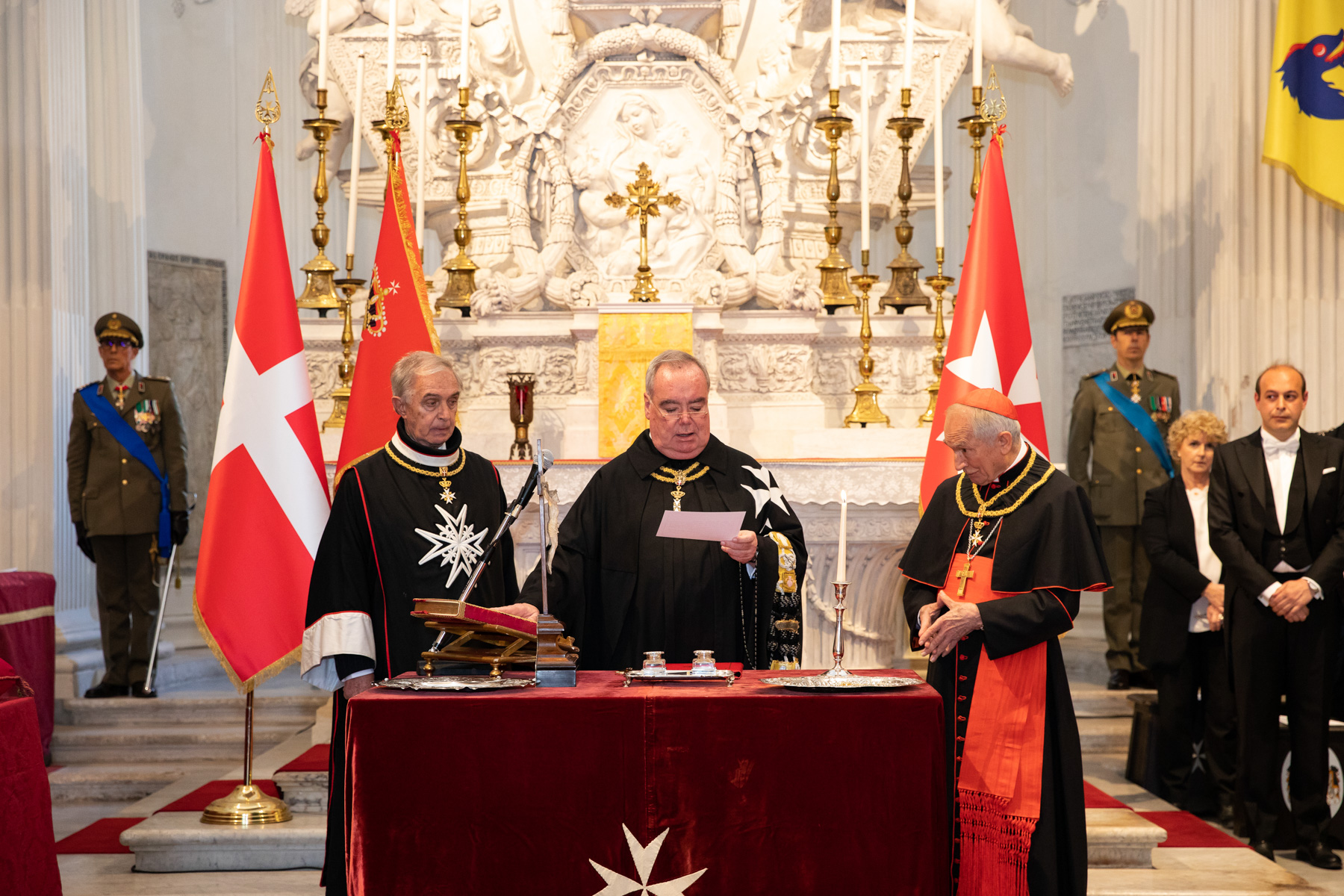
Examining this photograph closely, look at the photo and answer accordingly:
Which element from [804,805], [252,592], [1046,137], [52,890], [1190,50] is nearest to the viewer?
[804,805]

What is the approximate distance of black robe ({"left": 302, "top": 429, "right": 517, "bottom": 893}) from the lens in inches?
145

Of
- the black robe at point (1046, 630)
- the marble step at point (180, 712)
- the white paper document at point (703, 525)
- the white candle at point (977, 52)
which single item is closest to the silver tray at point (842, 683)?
the white paper document at point (703, 525)

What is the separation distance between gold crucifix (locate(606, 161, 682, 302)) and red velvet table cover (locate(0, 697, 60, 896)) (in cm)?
351

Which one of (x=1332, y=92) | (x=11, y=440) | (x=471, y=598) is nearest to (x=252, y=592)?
(x=471, y=598)

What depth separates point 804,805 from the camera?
112 inches

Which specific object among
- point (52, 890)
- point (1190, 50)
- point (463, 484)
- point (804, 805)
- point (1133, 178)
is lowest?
point (52, 890)

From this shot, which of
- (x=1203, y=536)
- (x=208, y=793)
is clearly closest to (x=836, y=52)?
(x=1203, y=536)

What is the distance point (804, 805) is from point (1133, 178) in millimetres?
7313

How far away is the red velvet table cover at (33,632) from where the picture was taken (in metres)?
6.25

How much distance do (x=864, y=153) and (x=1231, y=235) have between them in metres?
2.48

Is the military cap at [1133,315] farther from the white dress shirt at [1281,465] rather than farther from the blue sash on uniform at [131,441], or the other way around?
the blue sash on uniform at [131,441]

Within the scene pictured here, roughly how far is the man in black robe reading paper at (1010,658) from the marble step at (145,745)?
13.8ft

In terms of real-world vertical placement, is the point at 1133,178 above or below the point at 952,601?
above

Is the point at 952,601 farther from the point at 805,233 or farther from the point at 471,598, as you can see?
the point at 805,233
